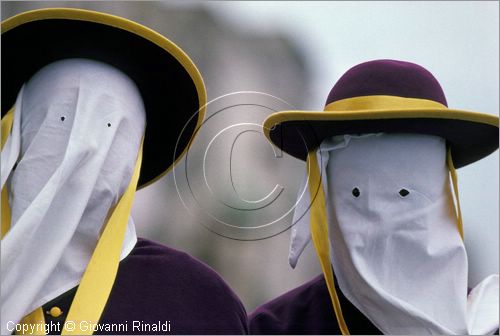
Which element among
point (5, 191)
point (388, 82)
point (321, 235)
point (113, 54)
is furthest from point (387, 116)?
point (5, 191)

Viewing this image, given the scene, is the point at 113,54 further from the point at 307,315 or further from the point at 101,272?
the point at 307,315

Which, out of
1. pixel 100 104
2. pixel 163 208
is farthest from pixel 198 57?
pixel 100 104

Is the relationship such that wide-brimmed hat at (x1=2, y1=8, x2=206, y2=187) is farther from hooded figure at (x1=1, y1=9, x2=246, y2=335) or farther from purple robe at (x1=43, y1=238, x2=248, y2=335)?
purple robe at (x1=43, y1=238, x2=248, y2=335)

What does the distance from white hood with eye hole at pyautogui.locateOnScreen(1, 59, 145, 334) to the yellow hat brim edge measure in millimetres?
501

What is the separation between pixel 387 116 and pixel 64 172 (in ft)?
3.76

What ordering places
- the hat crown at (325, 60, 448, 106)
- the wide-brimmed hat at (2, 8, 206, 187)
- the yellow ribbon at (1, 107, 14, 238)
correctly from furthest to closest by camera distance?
the hat crown at (325, 60, 448, 106) → the wide-brimmed hat at (2, 8, 206, 187) → the yellow ribbon at (1, 107, 14, 238)

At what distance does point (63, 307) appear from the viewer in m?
2.85

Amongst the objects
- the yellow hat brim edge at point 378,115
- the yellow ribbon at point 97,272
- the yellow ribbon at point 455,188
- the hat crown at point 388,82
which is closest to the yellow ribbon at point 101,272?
the yellow ribbon at point 97,272

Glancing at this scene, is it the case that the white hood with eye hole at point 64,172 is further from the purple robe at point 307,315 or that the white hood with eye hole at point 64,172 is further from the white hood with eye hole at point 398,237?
the white hood with eye hole at point 398,237

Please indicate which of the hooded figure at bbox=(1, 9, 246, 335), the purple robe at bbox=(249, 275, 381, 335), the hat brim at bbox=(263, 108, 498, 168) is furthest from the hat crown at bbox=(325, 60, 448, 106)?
the purple robe at bbox=(249, 275, 381, 335)

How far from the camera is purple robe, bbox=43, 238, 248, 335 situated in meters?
2.86

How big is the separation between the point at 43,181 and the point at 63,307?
0.42m

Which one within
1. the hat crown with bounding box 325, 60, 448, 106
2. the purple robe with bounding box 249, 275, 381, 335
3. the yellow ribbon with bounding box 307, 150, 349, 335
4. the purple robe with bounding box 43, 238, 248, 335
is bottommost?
the purple robe with bounding box 249, 275, 381, 335

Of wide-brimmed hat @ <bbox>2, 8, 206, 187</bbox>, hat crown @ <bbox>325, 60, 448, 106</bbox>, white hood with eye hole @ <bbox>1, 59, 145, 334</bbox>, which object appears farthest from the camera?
hat crown @ <bbox>325, 60, 448, 106</bbox>
